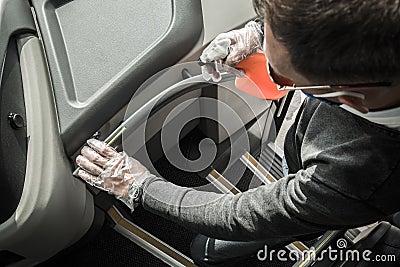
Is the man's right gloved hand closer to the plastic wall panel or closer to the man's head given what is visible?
the plastic wall panel

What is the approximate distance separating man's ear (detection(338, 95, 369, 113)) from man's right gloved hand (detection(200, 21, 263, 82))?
0.47 meters

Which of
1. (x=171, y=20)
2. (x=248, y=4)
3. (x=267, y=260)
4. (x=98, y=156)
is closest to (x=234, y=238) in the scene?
(x=98, y=156)

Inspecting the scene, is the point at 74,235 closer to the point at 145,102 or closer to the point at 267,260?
the point at 145,102

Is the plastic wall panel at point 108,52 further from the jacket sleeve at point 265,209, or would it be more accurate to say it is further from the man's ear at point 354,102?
the man's ear at point 354,102

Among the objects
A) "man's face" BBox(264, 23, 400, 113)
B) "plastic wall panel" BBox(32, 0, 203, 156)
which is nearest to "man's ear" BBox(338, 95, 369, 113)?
"man's face" BBox(264, 23, 400, 113)

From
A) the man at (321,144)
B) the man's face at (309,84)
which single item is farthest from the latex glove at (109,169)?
the man's face at (309,84)

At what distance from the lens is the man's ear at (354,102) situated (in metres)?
0.67

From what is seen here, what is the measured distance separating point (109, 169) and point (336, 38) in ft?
2.10

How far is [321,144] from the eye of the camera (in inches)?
31.1

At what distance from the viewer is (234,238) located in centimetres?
94

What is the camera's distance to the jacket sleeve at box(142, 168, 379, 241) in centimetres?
78

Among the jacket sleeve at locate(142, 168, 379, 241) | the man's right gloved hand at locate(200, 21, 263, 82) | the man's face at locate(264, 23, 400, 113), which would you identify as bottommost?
the jacket sleeve at locate(142, 168, 379, 241)

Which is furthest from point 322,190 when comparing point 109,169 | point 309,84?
point 109,169

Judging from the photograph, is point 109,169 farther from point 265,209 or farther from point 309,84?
point 309,84
